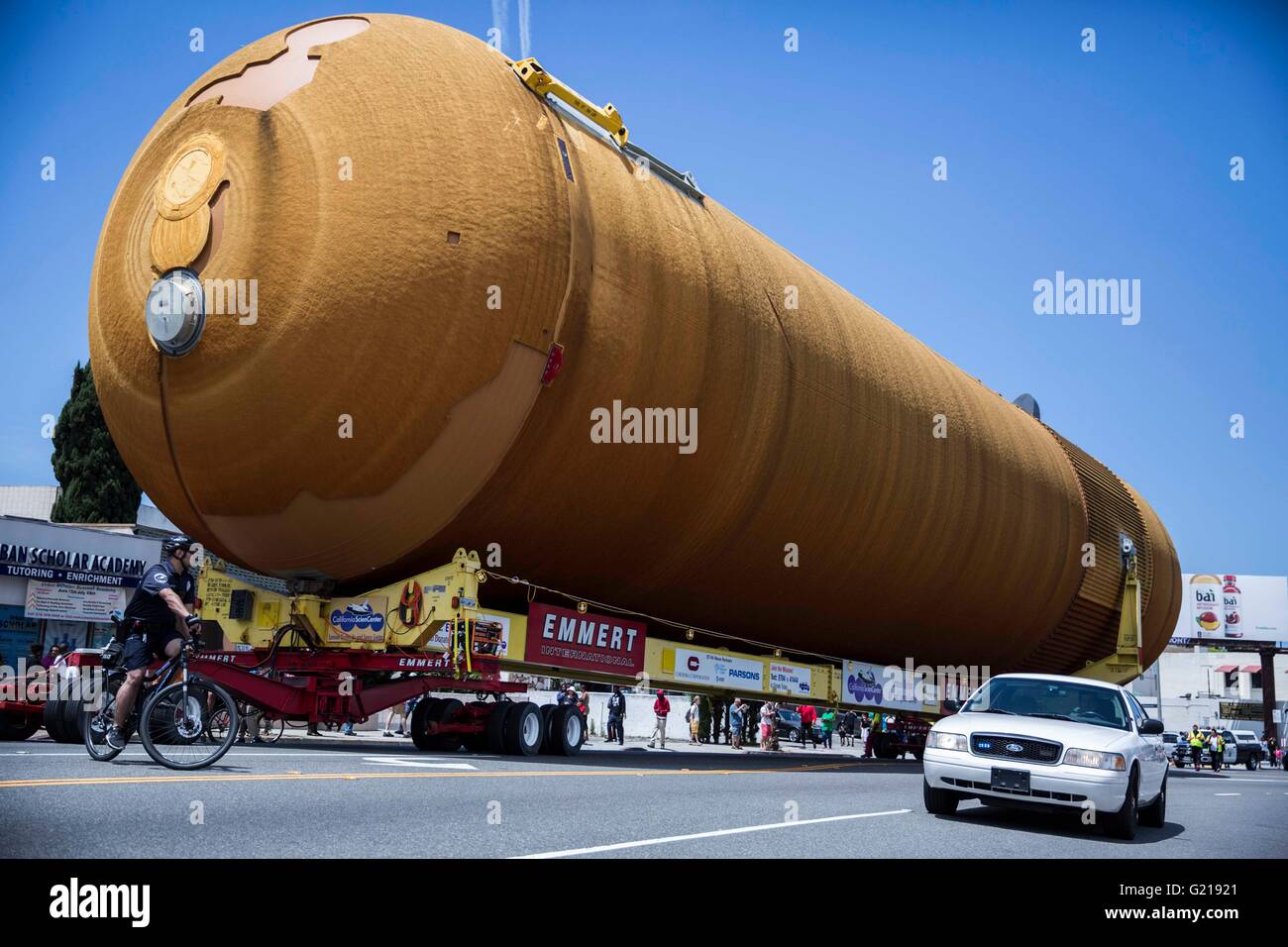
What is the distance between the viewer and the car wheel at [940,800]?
8.47m

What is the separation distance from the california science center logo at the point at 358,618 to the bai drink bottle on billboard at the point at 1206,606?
6108cm

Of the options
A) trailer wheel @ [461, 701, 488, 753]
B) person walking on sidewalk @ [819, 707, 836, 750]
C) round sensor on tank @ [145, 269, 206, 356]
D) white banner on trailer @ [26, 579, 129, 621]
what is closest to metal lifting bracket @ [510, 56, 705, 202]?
round sensor on tank @ [145, 269, 206, 356]

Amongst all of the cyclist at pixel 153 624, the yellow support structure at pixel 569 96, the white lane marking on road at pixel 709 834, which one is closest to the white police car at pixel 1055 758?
the white lane marking on road at pixel 709 834

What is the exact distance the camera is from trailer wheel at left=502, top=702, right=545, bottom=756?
11773 millimetres

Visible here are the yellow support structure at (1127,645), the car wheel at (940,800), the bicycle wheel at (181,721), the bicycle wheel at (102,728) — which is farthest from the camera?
the yellow support structure at (1127,645)

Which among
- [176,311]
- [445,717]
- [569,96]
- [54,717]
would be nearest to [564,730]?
[445,717]

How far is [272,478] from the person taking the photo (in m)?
10.3

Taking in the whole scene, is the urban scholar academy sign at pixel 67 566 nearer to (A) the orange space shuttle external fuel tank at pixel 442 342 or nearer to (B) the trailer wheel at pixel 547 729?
(A) the orange space shuttle external fuel tank at pixel 442 342

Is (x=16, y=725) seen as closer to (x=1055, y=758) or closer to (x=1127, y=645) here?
(x=1055, y=758)

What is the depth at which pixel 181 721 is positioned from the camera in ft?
25.5

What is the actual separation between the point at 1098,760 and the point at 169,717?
666 cm
